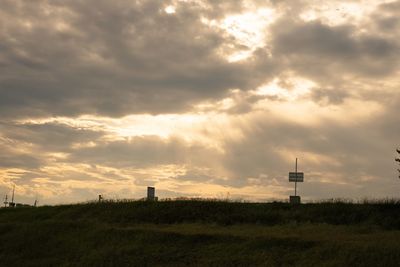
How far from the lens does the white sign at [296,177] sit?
46250mm

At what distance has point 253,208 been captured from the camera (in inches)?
1459

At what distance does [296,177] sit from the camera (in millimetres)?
46438

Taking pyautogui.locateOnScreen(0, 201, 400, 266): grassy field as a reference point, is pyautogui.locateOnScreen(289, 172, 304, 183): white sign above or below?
above

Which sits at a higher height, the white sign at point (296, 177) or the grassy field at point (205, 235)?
Result: the white sign at point (296, 177)

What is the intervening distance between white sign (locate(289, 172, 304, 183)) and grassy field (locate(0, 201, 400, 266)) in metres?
9.06

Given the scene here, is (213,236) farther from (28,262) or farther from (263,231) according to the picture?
(28,262)

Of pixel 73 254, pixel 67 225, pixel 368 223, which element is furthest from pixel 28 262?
pixel 368 223

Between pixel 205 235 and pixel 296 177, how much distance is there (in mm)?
21518

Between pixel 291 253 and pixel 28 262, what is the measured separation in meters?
13.5

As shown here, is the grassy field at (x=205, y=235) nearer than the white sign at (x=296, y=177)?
Yes

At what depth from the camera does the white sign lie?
4625 cm

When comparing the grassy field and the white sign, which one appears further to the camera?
the white sign

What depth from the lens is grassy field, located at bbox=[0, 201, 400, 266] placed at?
Result: 22.6m

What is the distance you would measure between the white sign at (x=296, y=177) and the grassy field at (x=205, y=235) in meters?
9.06
